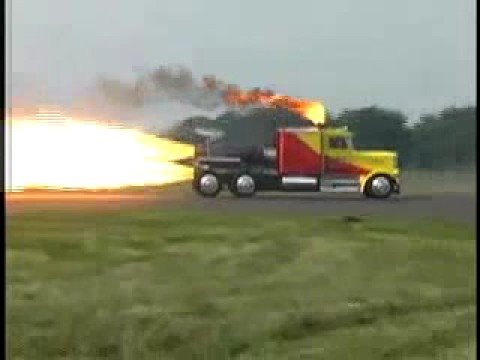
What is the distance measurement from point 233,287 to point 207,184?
0.14 metres

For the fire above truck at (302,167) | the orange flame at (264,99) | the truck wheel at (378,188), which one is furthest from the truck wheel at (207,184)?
the truck wheel at (378,188)

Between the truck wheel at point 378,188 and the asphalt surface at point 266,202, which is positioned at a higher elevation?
the truck wheel at point 378,188

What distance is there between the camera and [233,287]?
1004 mm

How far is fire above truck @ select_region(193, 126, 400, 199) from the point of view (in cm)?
103

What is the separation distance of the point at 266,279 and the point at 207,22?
352 mm

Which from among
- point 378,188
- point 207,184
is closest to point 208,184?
Result: point 207,184

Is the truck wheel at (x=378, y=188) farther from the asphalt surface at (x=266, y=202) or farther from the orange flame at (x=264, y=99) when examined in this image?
the orange flame at (x=264, y=99)

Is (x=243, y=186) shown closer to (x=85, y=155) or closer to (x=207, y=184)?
(x=207, y=184)

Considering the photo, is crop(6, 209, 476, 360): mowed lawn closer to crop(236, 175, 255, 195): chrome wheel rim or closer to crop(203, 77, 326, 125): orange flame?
crop(236, 175, 255, 195): chrome wheel rim

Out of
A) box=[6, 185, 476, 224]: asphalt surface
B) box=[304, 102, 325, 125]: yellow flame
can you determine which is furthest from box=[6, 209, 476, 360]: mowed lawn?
box=[304, 102, 325, 125]: yellow flame

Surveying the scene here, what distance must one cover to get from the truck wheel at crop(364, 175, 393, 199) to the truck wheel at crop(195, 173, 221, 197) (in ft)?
0.67

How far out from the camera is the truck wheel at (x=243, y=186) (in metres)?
1.05

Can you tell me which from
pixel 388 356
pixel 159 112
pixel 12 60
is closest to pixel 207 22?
pixel 159 112

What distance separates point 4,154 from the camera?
1.02m
